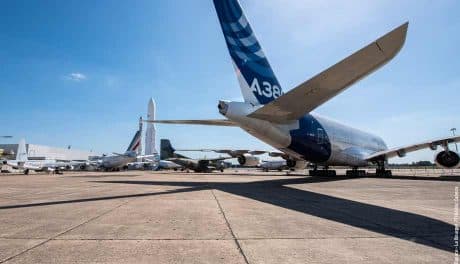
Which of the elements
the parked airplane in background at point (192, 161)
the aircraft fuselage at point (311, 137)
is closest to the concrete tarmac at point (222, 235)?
the aircraft fuselage at point (311, 137)

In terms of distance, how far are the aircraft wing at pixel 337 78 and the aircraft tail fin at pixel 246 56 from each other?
2.62 metres

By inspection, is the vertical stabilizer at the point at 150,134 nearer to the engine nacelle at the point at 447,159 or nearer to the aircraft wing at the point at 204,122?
the aircraft wing at the point at 204,122

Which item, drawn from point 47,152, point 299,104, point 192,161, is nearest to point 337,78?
point 299,104

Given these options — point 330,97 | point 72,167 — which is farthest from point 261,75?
point 72,167

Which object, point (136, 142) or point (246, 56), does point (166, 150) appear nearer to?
point (136, 142)

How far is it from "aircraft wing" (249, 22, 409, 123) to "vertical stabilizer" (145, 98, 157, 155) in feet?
176

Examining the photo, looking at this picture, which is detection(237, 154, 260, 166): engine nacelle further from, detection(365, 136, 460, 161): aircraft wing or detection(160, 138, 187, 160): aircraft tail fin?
detection(160, 138, 187, 160): aircraft tail fin

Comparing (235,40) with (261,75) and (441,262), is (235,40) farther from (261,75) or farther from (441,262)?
(441,262)

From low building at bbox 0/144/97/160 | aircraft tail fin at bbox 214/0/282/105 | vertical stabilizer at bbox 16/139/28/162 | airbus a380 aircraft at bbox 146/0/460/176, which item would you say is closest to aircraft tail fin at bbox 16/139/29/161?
vertical stabilizer at bbox 16/139/28/162

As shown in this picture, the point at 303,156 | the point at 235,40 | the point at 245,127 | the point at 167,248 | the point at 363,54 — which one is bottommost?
the point at 167,248

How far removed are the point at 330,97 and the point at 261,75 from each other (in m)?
5.63

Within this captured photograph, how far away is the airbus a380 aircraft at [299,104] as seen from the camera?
870cm

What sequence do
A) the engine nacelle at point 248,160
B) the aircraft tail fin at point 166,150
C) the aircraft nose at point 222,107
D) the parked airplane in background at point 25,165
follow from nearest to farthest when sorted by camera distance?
the aircraft nose at point 222,107
the engine nacelle at point 248,160
the parked airplane in background at point 25,165
the aircraft tail fin at point 166,150

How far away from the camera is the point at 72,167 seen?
69.5 m
